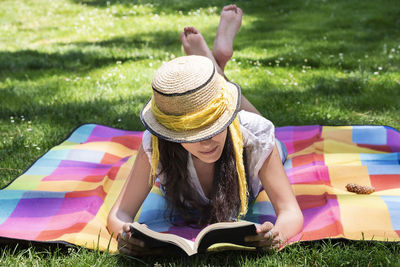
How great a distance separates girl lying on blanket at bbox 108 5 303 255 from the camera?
2037 millimetres

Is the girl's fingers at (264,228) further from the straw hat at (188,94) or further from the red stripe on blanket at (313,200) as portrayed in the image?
the red stripe on blanket at (313,200)

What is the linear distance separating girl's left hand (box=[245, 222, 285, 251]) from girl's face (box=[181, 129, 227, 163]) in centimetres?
37

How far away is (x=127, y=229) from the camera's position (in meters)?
2.13

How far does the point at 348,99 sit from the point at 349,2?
192 inches

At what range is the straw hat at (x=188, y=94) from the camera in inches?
79.0

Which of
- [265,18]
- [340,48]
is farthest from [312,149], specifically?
[265,18]

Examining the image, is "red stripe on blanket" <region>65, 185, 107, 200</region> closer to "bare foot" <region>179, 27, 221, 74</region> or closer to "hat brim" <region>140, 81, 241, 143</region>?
"hat brim" <region>140, 81, 241, 143</region>

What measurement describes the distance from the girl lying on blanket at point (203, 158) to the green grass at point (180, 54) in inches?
10.0

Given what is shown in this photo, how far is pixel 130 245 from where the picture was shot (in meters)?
2.15

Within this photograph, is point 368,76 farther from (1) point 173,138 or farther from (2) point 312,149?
(1) point 173,138

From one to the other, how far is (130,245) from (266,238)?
58 centimetres

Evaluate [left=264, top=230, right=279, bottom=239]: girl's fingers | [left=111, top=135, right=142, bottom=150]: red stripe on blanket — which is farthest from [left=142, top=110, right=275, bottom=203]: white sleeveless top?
[left=111, top=135, right=142, bottom=150]: red stripe on blanket

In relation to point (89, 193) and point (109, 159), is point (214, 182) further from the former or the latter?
point (109, 159)

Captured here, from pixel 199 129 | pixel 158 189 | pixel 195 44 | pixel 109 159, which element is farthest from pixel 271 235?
pixel 109 159
